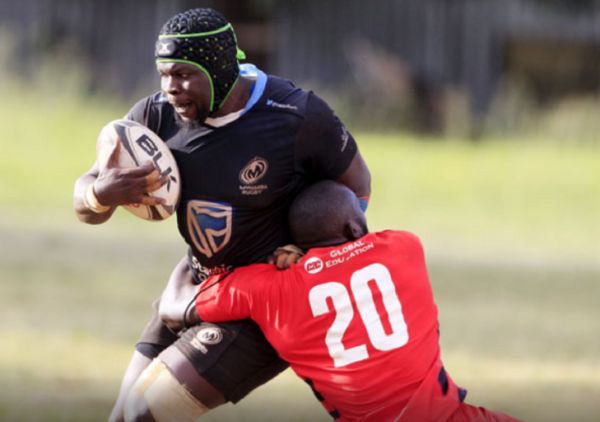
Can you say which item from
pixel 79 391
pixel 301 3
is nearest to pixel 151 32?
pixel 301 3

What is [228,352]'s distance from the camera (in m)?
5.48

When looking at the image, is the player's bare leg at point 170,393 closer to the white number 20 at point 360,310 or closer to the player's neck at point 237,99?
the white number 20 at point 360,310

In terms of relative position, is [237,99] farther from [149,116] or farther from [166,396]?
[166,396]

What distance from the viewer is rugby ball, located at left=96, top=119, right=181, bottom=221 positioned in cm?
531

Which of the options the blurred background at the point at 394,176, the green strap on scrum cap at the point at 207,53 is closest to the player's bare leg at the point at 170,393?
the green strap on scrum cap at the point at 207,53

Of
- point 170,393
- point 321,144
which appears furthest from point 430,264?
point 170,393

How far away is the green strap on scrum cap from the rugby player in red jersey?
610mm

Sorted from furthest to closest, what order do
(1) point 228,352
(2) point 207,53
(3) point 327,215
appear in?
→ (1) point 228,352
(3) point 327,215
(2) point 207,53

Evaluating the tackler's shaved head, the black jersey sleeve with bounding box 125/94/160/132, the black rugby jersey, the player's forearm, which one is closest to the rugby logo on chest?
the black rugby jersey

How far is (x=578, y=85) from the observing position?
27.9 meters

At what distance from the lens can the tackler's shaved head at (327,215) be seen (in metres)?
5.36

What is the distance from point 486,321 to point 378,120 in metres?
13.3

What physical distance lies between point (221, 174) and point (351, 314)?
84 cm

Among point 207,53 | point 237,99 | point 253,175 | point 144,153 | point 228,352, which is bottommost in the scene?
point 228,352
